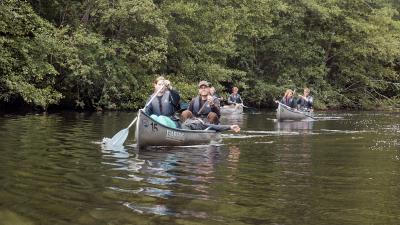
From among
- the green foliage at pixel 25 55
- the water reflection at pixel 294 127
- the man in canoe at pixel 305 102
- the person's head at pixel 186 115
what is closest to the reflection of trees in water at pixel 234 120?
the water reflection at pixel 294 127

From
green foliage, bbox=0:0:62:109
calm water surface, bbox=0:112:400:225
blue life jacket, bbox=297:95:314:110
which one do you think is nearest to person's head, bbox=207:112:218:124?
calm water surface, bbox=0:112:400:225

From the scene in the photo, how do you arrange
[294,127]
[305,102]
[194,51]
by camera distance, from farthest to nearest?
[194,51]
[305,102]
[294,127]

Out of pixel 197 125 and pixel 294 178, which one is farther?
pixel 197 125

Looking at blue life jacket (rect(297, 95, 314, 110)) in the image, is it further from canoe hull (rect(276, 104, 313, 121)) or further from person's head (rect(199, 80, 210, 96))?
person's head (rect(199, 80, 210, 96))

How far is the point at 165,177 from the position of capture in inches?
289

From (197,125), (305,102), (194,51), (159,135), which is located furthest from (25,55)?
(305,102)

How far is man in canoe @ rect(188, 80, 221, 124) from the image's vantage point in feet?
42.7

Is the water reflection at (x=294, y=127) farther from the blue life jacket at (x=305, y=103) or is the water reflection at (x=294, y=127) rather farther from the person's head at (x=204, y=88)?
the person's head at (x=204, y=88)

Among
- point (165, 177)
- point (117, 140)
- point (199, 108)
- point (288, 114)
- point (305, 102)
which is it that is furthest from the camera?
point (305, 102)

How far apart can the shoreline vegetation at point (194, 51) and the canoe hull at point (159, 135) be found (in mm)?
10408

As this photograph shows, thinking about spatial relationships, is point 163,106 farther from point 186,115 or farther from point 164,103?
point 186,115

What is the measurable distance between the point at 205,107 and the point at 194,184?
254 inches

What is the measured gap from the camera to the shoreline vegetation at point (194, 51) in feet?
72.8

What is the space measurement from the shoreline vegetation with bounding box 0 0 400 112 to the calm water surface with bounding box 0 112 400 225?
35.6 ft
